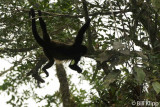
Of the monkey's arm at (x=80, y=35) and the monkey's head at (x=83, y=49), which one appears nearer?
the monkey's arm at (x=80, y=35)

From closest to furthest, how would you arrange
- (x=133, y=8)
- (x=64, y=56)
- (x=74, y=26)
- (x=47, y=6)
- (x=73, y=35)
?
(x=133, y=8) → (x=47, y=6) → (x=74, y=26) → (x=64, y=56) → (x=73, y=35)

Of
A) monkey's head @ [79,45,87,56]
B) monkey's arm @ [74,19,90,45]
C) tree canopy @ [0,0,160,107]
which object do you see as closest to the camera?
tree canopy @ [0,0,160,107]

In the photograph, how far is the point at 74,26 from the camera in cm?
569

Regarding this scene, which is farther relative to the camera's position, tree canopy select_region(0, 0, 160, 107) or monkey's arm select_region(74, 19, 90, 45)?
monkey's arm select_region(74, 19, 90, 45)

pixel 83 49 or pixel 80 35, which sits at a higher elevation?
pixel 80 35

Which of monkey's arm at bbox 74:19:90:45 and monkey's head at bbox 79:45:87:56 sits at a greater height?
monkey's arm at bbox 74:19:90:45

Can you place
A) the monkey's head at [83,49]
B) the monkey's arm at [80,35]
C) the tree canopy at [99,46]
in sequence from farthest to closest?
the monkey's head at [83,49], the monkey's arm at [80,35], the tree canopy at [99,46]

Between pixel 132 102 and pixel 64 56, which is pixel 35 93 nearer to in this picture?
pixel 64 56

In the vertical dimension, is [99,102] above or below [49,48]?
below

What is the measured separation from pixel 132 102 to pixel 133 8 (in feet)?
5.10

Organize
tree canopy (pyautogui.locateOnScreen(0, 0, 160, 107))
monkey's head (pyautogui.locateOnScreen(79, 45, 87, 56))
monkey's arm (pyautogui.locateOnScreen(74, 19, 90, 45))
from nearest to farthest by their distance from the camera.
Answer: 1. tree canopy (pyautogui.locateOnScreen(0, 0, 160, 107))
2. monkey's arm (pyautogui.locateOnScreen(74, 19, 90, 45))
3. monkey's head (pyautogui.locateOnScreen(79, 45, 87, 56))

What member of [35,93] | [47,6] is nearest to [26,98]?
[35,93]

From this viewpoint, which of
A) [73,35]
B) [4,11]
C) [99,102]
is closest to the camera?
[99,102]

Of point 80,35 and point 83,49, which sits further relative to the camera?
point 83,49
